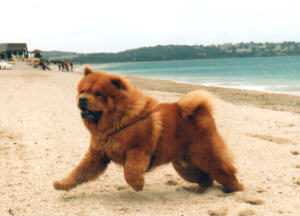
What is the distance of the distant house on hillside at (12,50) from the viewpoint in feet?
274

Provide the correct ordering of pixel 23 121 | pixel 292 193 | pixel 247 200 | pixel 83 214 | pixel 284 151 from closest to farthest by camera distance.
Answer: pixel 83 214, pixel 247 200, pixel 292 193, pixel 284 151, pixel 23 121

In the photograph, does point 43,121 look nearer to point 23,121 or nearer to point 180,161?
point 23,121

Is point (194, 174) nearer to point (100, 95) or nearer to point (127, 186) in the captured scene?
point (127, 186)

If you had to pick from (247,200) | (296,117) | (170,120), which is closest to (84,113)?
(170,120)

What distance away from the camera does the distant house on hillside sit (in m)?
83.5

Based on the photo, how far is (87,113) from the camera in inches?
163

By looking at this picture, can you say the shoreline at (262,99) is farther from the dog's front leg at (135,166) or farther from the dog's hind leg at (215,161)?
the dog's front leg at (135,166)

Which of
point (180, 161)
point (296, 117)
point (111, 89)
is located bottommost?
point (296, 117)

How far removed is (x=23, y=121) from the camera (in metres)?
10.1

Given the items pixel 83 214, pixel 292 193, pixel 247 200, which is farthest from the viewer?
pixel 292 193

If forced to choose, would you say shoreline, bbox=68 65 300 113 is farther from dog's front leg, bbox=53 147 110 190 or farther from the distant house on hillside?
the distant house on hillside

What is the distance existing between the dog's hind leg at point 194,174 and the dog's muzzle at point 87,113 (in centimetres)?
134

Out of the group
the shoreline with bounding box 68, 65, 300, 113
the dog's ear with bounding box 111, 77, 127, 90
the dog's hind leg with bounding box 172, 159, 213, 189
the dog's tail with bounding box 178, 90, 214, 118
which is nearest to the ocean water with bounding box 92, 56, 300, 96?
the shoreline with bounding box 68, 65, 300, 113

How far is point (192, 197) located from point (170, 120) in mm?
1182
